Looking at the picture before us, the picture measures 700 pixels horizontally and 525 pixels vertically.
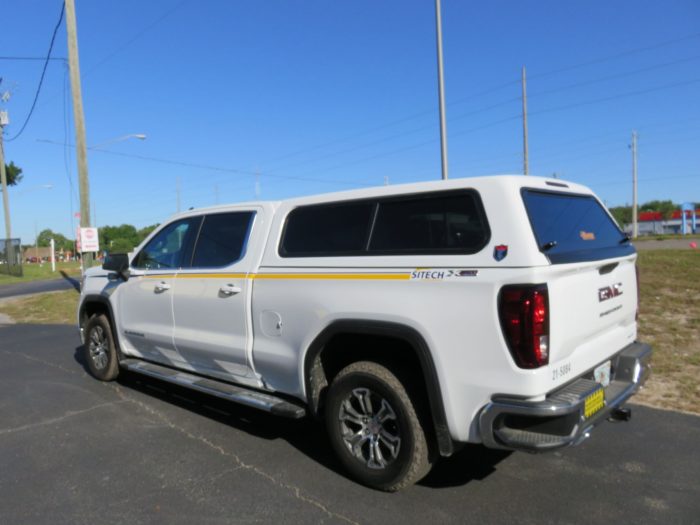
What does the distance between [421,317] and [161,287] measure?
119 inches

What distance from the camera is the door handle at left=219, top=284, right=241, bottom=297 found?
433 centimetres

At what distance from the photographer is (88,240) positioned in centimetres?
1419

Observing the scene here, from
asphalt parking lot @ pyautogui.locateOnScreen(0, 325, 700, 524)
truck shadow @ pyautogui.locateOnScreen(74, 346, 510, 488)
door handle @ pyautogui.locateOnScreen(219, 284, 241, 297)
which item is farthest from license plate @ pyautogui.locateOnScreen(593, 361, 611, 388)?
door handle @ pyautogui.locateOnScreen(219, 284, 241, 297)

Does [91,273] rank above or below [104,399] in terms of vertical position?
above

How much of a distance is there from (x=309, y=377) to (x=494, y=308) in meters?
1.54

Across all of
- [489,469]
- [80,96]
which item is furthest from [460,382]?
[80,96]

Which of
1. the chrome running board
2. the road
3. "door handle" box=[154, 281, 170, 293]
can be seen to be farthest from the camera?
the road

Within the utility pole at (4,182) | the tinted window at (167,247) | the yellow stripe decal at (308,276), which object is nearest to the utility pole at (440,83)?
the tinted window at (167,247)

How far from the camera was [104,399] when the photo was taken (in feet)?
18.6

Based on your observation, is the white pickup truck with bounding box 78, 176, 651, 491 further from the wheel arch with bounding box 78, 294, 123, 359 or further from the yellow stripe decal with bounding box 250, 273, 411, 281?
the wheel arch with bounding box 78, 294, 123, 359

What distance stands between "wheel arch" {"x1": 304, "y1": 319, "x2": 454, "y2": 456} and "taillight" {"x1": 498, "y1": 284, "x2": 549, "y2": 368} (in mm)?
498

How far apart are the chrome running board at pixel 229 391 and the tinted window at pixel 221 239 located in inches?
40.0

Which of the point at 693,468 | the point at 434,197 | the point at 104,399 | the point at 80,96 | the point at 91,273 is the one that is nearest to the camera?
the point at 434,197

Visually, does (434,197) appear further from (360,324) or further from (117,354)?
(117,354)
